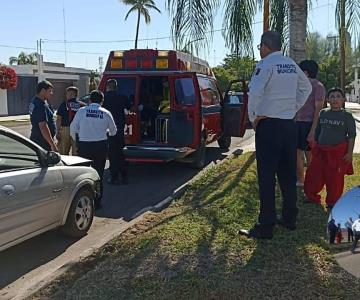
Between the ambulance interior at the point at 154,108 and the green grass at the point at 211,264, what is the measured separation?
4428 mm

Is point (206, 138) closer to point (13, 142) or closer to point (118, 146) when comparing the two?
point (118, 146)

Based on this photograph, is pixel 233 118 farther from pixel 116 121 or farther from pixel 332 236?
pixel 332 236

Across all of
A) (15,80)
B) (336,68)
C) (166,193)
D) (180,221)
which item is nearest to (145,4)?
(15,80)

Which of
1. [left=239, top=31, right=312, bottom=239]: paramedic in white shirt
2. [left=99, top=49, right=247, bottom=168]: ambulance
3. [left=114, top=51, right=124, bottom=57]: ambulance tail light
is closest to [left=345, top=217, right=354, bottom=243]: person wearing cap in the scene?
[left=239, top=31, right=312, bottom=239]: paramedic in white shirt

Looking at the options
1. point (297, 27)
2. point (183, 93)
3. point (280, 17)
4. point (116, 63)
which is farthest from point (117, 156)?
point (297, 27)

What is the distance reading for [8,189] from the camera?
4.61m

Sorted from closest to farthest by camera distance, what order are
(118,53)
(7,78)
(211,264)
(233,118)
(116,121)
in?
(211,264) → (116,121) → (118,53) → (233,118) → (7,78)

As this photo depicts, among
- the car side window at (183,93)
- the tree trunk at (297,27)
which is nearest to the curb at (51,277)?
the tree trunk at (297,27)

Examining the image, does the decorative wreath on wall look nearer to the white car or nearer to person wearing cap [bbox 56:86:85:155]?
person wearing cap [bbox 56:86:85:155]

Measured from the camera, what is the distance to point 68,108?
10.0 metres

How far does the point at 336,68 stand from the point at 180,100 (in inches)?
1626

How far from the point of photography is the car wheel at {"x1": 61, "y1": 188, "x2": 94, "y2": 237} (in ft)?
19.3

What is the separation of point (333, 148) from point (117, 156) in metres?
4.17

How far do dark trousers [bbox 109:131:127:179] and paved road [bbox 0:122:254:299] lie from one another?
310 millimetres
